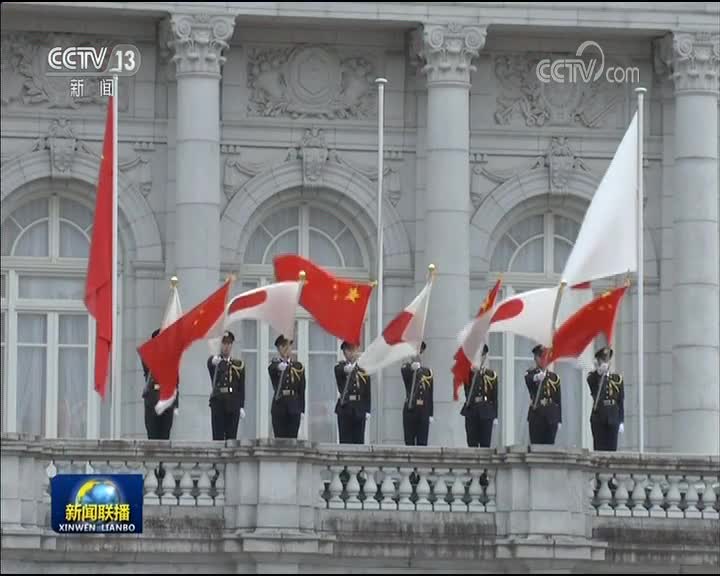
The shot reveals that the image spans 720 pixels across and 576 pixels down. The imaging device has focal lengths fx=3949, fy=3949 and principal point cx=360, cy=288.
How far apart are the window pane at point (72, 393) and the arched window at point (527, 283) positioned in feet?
21.9

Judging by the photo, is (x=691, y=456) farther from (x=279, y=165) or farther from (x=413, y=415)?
(x=279, y=165)

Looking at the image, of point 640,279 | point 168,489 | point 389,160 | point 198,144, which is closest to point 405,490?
point 168,489

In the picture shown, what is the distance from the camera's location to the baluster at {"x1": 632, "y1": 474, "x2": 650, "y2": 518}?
5209 cm

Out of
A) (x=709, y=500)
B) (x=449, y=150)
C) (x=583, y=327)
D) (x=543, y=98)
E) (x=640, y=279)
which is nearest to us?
(x=709, y=500)

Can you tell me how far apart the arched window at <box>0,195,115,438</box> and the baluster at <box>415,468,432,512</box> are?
13.8 m

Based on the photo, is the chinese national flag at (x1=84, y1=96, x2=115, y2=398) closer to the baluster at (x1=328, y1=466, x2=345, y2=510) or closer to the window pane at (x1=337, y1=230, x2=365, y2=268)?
the baluster at (x1=328, y1=466, x2=345, y2=510)

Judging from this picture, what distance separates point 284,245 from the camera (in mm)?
66125

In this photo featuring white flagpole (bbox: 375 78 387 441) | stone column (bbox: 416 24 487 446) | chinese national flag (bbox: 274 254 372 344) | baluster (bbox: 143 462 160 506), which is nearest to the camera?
baluster (bbox: 143 462 160 506)

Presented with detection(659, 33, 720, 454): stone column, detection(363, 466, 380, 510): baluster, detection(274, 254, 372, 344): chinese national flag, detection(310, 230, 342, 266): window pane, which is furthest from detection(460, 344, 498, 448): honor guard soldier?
detection(310, 230, 342, 266): window pane

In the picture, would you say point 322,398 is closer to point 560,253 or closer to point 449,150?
point 449,150

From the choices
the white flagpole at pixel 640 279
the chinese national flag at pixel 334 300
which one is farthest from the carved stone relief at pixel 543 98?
the chinese national flag at pixel 334 300

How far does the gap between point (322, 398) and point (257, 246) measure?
9.23ft

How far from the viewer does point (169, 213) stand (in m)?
65.4

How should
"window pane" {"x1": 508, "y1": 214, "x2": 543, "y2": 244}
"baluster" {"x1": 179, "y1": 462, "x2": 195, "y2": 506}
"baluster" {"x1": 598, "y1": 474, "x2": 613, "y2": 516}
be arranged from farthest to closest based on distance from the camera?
"window pane" {"x1": 508, "y1": 214, "x2": 543, "y2": 244} → "baluster" {"x1": 598, "y1": 474, "x2": 613, "y2": 516} → "baluster" {"x1": 179, "y1": 462, "x2": 195, "y2": 506}
